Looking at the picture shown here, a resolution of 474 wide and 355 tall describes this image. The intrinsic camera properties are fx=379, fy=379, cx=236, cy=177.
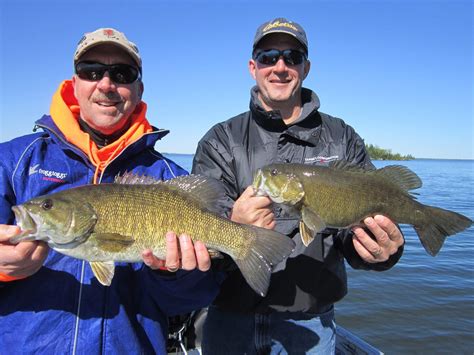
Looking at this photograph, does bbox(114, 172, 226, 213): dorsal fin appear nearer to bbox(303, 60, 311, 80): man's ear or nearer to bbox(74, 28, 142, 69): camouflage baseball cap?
bbox(74, 28, 142, 69): camouflage baseball cap

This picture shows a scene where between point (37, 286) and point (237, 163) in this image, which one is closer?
point (37, 286)

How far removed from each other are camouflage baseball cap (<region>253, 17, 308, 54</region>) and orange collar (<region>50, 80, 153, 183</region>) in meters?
1.62

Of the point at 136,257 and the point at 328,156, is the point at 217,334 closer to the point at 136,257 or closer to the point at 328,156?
the point at 136,257

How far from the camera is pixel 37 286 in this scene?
8.87 feet

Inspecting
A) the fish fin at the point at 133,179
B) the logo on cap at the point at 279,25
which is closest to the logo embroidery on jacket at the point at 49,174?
the fish fin at the point at 133,179

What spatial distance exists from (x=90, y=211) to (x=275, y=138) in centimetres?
199

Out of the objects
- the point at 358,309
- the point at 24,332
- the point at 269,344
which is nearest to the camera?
the point at 24,332

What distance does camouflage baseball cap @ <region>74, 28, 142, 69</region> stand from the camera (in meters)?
3.15

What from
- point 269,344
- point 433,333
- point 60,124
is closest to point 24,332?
point 60,124

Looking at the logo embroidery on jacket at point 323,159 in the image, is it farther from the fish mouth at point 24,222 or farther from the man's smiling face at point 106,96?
the fish mouth at point 24,222

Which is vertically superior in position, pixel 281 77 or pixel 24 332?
pixel 281 77

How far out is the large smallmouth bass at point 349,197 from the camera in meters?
3.37

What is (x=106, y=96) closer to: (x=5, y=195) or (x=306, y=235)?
(x=5, y=195)

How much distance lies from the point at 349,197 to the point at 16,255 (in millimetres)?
2714
